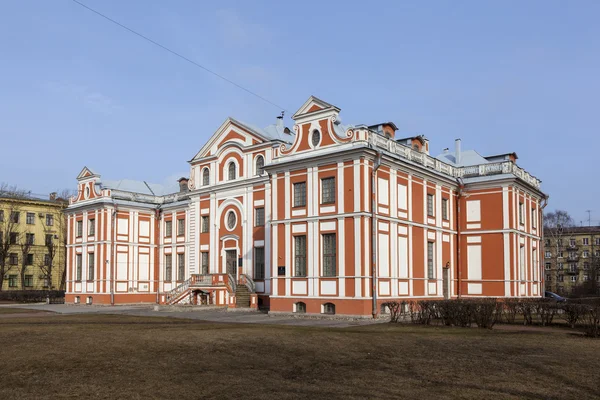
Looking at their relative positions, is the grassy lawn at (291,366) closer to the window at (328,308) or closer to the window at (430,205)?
the window at (328,308)

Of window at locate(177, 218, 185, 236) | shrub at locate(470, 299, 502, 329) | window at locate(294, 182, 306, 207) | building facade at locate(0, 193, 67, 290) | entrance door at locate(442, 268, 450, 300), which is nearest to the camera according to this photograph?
shrub at locate(470, 299, 502, 329)

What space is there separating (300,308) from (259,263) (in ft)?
28.5

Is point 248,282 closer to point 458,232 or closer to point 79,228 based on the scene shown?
point 458,232

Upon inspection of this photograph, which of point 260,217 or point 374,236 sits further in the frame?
point 260,217

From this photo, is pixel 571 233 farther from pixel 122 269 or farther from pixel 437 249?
pixel 122 269

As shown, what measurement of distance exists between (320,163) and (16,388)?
77.1 feet

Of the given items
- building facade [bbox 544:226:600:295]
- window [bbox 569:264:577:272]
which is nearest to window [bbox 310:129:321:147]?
building facade [bbox 544:226:600:295]

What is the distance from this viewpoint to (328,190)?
3241 cm

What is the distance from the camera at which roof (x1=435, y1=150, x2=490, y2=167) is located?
142 feet

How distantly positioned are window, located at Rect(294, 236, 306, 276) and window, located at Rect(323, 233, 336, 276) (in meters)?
1.53

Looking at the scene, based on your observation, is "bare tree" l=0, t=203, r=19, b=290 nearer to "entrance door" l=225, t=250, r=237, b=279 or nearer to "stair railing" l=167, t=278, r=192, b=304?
"stair railing" l=167, t=278, r=192, b=304

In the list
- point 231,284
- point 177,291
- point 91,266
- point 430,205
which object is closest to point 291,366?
point 430,205

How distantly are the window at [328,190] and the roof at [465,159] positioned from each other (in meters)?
13.7

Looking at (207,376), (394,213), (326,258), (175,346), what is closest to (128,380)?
(207,376)
